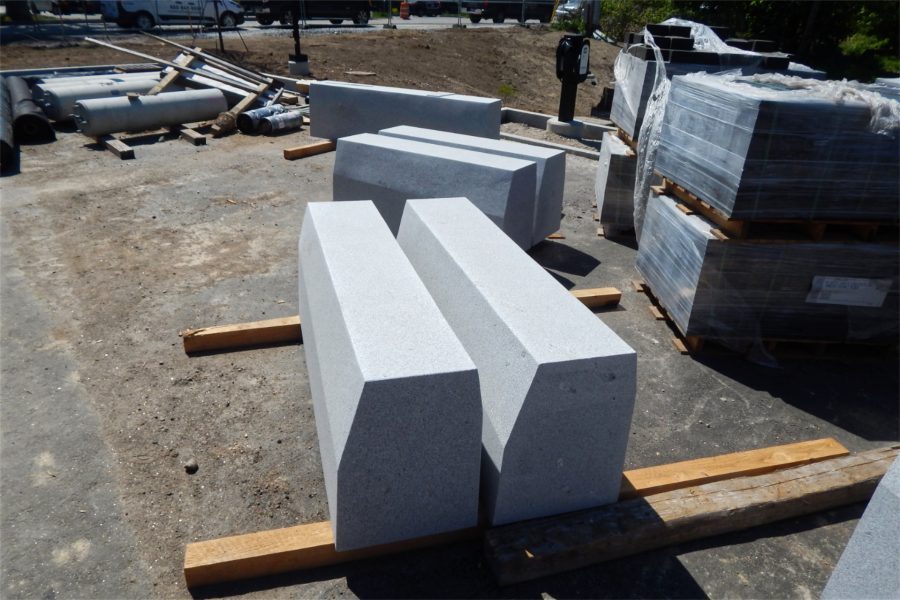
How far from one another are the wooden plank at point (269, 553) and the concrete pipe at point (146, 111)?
357 inches

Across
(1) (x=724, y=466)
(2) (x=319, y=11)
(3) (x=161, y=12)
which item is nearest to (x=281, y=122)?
(1) (x=724, y=466)

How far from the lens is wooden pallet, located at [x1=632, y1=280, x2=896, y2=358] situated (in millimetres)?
4758

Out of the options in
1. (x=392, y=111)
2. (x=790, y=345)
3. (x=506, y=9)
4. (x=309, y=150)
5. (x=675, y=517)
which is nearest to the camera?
(x=675, y=517)

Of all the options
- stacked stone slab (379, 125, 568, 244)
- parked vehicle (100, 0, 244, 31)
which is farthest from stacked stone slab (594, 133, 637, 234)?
parked vehicle (100, 0, 244, 31)

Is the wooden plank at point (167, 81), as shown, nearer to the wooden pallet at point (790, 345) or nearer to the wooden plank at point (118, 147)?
the wooden plank at point (118, 147)

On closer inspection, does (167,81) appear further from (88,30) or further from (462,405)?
(88,30)

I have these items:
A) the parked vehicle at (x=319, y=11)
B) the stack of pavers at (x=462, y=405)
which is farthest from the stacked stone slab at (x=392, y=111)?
the parked vehicle at (x=319, y=11)

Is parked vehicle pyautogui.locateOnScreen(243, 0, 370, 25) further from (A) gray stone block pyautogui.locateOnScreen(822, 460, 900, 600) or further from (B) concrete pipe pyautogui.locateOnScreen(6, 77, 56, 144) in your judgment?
(A) gray stone block pyautogui.locateOnScreen(822, 460, 900, 600)

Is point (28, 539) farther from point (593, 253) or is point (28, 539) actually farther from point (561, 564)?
point (593, 253)

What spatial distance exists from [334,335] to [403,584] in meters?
1.25

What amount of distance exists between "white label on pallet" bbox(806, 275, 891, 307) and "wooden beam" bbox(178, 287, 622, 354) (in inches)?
161

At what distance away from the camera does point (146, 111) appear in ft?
33.4

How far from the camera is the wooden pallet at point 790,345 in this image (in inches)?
187

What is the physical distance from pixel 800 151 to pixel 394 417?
11.3 ft
